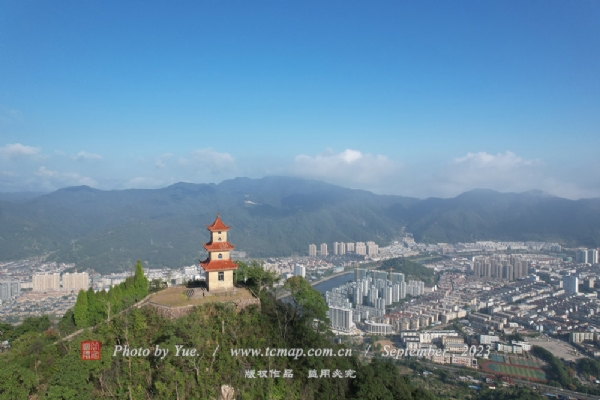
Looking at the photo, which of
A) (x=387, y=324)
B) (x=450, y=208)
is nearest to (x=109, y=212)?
(x=387, y=324)

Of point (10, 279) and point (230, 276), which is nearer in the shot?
point (230, 276)

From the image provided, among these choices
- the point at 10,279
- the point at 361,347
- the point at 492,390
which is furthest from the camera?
the point at 10,279

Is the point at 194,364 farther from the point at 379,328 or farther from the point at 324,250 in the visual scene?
the point at 324,250

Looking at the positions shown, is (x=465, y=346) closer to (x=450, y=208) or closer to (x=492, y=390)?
(x=492, y=390)

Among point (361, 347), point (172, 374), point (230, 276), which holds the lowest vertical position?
point (361, 347)

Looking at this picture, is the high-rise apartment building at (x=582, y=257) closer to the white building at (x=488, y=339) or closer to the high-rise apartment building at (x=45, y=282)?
the white building at (x=488, y=339)

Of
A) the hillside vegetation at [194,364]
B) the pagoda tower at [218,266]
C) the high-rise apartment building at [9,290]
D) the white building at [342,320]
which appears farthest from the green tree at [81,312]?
the high-rise apartment building at [9,290]

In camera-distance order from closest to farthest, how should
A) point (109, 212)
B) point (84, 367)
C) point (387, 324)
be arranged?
point (84, 367)
point (387, 324)
point (109, 212)

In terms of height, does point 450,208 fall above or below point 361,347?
above

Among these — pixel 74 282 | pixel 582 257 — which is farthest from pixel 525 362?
pixel 582 257
